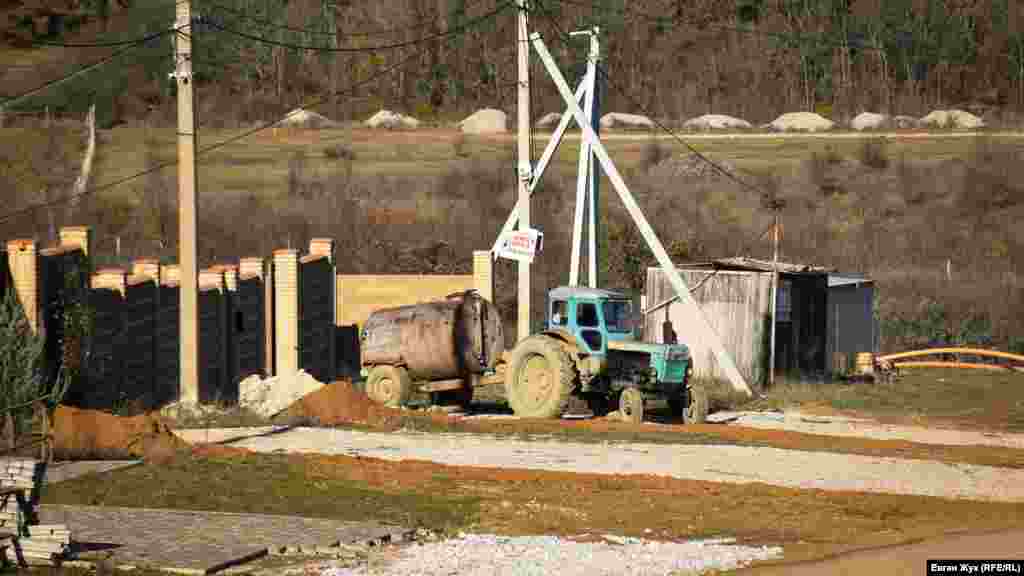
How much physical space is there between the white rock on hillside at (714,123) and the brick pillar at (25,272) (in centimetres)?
6086

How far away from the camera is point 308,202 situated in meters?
64.4

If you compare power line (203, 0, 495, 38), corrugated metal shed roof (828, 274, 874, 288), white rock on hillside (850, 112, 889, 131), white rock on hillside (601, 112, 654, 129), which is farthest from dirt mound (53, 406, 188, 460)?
white rock on hillside (850, 112, 889, 131)

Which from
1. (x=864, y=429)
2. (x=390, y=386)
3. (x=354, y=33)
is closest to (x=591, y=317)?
(x=390, y=386)

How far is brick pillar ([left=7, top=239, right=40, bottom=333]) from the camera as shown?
25250 millimetres

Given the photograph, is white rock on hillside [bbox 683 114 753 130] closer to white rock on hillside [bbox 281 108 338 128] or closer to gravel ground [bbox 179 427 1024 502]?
white rock on hillside [bbox 281 108 338 128]

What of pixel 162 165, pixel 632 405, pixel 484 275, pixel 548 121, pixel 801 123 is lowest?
pixel 632 405

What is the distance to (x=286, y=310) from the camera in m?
34.3

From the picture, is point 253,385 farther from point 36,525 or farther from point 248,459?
point 36,525

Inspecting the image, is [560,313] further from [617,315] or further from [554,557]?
[554,557]

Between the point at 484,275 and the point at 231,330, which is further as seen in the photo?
the point at 484,275

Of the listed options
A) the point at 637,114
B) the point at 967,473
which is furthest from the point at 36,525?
the point at 637,114

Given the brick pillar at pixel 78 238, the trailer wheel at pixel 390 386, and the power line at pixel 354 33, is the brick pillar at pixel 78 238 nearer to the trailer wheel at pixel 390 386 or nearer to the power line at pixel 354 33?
the trailer wheel at pixel 390 386

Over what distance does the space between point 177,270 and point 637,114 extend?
59642 mm

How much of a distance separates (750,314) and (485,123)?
4718 centimetres
